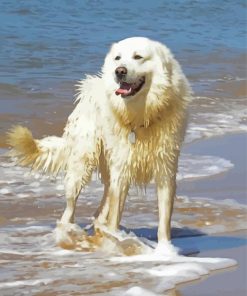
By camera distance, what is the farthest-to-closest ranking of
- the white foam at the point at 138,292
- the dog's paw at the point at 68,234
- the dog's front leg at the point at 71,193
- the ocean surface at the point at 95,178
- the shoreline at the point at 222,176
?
the shoreline at the point at 222,176
the dog's front leg at the point at 71,193
the dog's paw at the point at 68,234
the ocean surface at the point at 95,178
the white foam at the point at 138,292

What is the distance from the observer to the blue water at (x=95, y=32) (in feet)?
50.9

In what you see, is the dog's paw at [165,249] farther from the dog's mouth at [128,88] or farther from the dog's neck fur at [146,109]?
the dog's mouth at [128,88]

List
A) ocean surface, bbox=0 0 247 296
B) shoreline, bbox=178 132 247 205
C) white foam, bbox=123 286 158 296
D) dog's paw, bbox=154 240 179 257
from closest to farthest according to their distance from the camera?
white foam, bbox=123 286 158 296 < ocean surface, bbox=0 0 247 296 < dog's paw, bbox=154 240 179 257 < shoreline, bbox=178 132 247 205

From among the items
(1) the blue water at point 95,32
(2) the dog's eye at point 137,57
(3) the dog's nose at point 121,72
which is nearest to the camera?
(3) the dog's nose at point 121,72

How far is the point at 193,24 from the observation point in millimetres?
23484

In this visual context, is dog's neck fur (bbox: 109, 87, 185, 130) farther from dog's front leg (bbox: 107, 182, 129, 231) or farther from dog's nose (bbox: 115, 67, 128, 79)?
dog's front leg (bbox: 107, 182, 129, 231)

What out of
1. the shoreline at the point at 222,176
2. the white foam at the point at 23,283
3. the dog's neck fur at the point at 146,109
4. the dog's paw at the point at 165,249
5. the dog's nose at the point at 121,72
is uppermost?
the dog's nose at the point at 121,72

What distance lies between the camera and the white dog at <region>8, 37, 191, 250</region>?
5.79 metres

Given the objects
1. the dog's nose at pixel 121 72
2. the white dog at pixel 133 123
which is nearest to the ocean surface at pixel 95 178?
the white dog at pixel 133 123

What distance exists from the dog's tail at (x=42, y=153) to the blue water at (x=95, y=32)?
6.74m

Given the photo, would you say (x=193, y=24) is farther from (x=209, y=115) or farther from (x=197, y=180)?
(x=197, y=180)

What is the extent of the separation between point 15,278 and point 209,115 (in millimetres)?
6634

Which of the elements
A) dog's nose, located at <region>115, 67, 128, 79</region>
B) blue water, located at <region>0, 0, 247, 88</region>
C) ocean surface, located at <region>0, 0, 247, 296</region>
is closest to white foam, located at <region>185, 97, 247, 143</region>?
ocean surface, located at <region>0, 0, 247, 296</region>

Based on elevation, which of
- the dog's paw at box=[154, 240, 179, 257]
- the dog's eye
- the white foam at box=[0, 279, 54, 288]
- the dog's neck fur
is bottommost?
the white foam at box=[0, 279, 54, 288]
